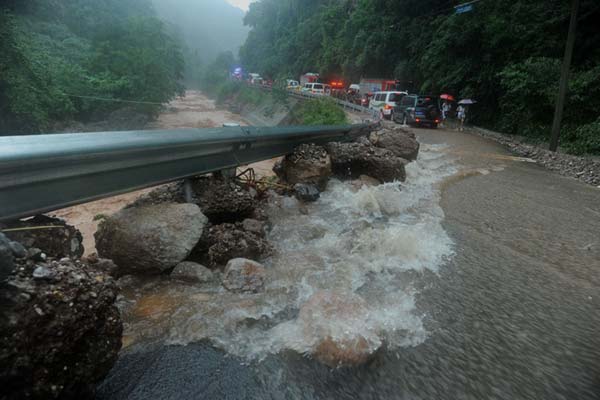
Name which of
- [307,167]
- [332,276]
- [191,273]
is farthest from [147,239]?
[307,167]

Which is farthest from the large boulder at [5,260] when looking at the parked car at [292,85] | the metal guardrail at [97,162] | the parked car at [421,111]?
the parked car at [292,85]

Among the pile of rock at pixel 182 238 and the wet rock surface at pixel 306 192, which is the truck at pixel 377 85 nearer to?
the wet rock surface at pixel 306 192

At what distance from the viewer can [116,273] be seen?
9.82ft

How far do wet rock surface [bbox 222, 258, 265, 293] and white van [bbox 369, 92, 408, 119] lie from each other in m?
23.1

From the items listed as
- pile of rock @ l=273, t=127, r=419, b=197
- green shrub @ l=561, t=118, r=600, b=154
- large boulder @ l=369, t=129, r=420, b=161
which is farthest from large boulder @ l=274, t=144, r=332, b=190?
green shrub @ l=561, t=118, r=600, b=154

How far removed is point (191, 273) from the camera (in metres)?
3.03

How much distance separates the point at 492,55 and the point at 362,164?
22.4m

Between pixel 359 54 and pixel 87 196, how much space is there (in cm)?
4440

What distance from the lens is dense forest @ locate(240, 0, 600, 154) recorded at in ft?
55.4

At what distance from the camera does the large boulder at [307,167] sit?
592 cm

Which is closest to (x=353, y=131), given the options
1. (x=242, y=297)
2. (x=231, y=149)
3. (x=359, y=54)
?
(x=231, y=149)

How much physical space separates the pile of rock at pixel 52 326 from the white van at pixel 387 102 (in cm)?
2447

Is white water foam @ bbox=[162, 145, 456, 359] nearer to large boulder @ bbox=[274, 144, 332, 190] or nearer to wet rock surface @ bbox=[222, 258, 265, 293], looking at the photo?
wet rock surface @ bbox=[222, 258, 265, 293]

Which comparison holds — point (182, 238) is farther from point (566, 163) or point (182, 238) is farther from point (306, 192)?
point (566, 163)
